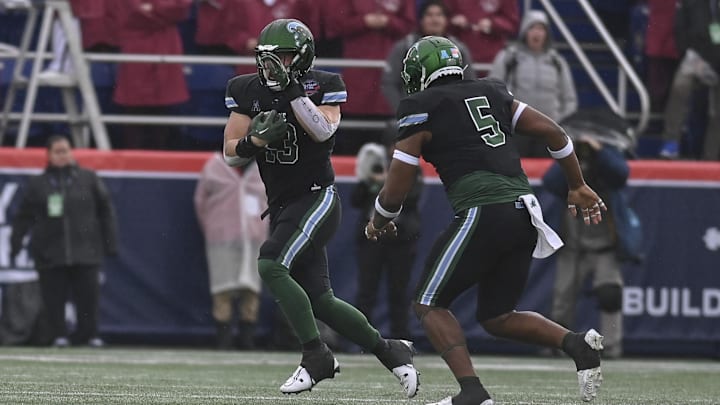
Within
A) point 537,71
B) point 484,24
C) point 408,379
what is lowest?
point 408,379

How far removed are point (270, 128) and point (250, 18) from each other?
6603 mm

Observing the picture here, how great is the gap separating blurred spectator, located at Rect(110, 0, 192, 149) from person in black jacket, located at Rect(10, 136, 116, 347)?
119cm

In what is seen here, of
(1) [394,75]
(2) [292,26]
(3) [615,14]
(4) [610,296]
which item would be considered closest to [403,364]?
(2) [292,26]

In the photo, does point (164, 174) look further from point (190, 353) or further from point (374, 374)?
point (374, 374)

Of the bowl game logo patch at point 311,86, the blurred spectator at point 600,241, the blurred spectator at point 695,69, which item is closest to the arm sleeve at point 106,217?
the blurred spectator at point 600,241

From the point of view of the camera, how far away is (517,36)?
14.4m

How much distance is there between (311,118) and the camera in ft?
23.9

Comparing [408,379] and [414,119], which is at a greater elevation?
[414,119]

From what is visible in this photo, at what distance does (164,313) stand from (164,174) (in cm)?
116

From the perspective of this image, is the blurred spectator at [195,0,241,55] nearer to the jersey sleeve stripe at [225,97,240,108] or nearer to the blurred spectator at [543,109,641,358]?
the blurred spectator at [543,109,641,358]

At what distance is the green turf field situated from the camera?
7.48 m

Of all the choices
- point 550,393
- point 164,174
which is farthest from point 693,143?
point 550,393

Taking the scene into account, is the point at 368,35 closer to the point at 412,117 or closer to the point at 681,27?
the point at 681,27

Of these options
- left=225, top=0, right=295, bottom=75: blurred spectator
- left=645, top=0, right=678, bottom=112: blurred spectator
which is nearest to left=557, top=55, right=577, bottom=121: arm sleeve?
left=645, top=0, right=678, bottom=112: blurred spectator
